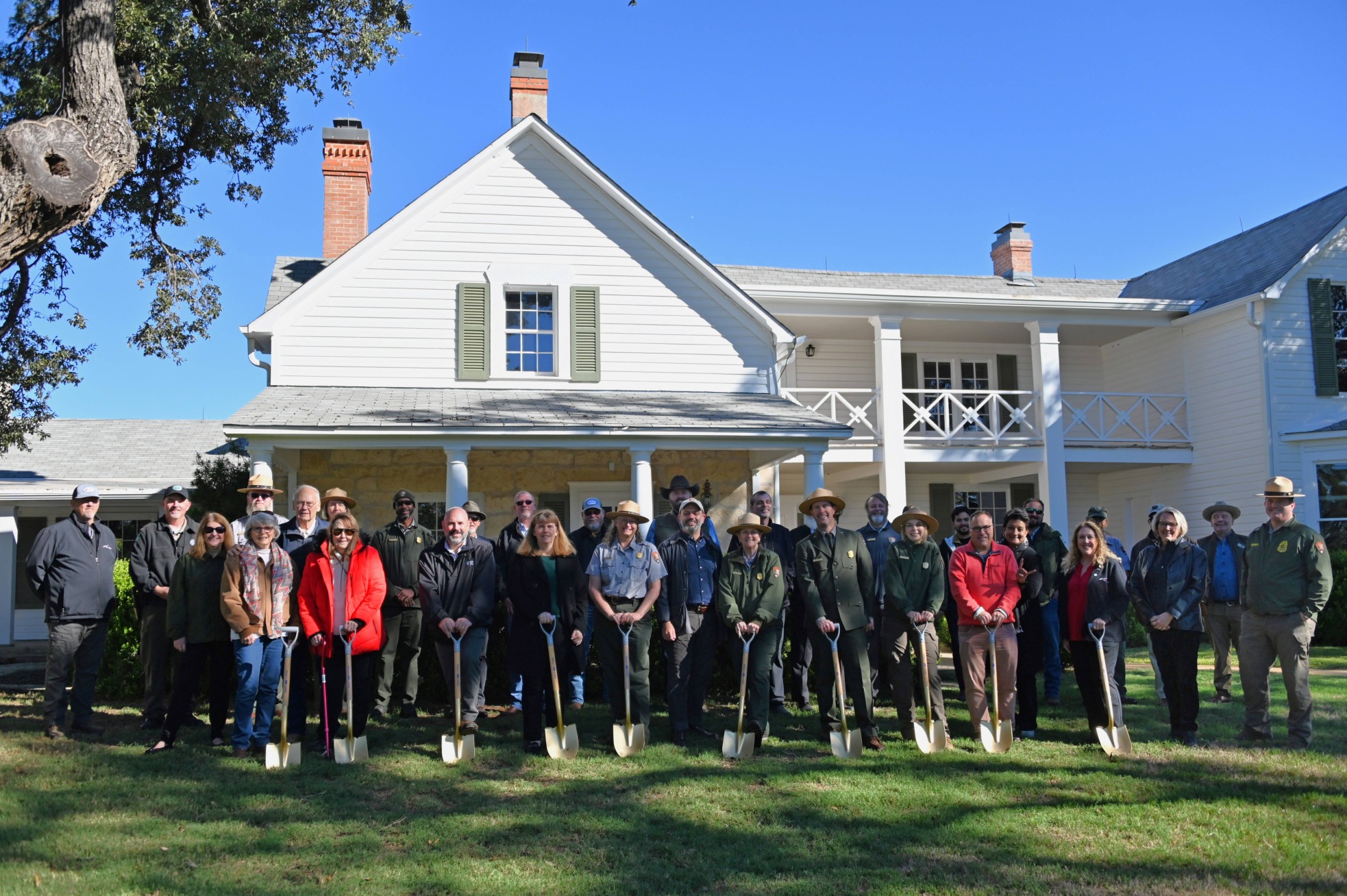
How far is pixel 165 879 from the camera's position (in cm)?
480

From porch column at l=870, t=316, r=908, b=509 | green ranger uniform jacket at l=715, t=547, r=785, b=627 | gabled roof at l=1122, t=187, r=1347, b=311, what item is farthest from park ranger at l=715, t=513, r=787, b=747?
gabled roof at l=1122, t=187, r=1347, b=311

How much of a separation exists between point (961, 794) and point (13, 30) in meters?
14.4

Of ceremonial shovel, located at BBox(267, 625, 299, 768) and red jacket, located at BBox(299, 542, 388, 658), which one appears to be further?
red jacket, located at BBox(299, 542, 388, 658)

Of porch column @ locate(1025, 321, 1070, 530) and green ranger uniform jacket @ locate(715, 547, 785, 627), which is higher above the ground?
porch column @ locate(1025, 321, 1070, 530)

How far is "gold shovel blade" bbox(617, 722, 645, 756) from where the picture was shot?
715 centimetres

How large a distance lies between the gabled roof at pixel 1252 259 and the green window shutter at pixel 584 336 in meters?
10.5

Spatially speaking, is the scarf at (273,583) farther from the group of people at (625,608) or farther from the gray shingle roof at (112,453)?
the gray shingle roof at (112,453)

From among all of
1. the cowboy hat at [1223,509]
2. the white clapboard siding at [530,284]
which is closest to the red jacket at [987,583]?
the cowboy hat at [1223,509]

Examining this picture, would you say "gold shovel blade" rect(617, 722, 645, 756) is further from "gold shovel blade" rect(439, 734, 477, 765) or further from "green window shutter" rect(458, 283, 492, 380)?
"green window shutter" rect(458, 283, 492, 380)

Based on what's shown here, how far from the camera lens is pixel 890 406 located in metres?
16.8

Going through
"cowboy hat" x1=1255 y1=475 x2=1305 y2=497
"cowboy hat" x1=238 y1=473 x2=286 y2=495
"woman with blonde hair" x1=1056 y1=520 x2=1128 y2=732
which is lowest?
"woman with blonde hair" x1=1056 y1=520 x2=1128 y2=732

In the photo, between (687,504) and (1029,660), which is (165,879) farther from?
(1029,660)

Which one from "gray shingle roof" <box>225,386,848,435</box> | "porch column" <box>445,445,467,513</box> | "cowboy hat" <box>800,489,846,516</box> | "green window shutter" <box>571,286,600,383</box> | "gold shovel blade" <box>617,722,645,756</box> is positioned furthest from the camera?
"green window shutter" <box>571,286,600,383</box>

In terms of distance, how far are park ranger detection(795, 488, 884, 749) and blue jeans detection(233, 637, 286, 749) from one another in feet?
12.1
